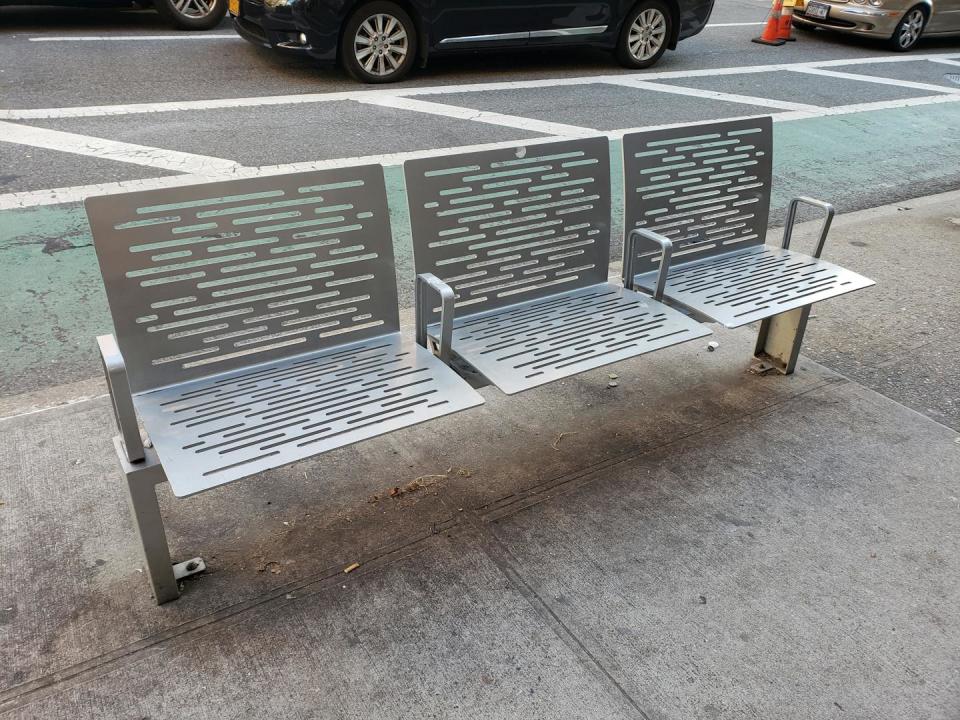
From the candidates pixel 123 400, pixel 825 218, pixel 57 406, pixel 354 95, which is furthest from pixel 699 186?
pixel 354 95

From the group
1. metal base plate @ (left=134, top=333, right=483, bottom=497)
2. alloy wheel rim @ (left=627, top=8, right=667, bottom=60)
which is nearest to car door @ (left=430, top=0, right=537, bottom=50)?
alloy wheel rim @ (left=627, top=8, right=667, bottom=60)

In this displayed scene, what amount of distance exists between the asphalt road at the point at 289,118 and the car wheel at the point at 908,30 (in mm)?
1615

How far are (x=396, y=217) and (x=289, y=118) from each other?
2.60 m

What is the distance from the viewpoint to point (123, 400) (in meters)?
2.35

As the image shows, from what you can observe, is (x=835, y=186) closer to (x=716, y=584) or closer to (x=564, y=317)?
(x=564, y=317)

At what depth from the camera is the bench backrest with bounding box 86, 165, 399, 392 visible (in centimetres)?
265

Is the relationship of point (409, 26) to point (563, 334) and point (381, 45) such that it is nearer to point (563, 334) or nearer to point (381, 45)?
point (381, 45)

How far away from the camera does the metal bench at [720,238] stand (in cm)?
366

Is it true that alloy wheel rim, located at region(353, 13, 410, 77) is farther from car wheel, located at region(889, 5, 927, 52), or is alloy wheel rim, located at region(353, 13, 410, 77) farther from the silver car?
car wheel, located at region(889, 5, 927, 52)

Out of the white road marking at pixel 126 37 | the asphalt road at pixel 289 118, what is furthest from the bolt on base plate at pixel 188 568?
the white road marking at pixel 126 37

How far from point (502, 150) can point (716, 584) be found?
185 cm

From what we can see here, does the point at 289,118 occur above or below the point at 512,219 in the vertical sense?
below

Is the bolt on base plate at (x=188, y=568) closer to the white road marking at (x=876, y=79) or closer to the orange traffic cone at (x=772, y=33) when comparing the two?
the white road marking at (x=876, y=79)

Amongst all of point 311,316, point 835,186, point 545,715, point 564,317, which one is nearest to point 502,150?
point 564,317
